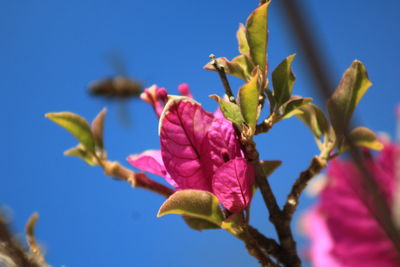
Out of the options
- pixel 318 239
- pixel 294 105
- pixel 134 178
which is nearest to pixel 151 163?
pixel 134 178

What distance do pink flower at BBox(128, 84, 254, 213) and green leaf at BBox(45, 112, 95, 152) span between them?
123mm

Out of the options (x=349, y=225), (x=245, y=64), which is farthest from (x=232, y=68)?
(x=349, y=225)

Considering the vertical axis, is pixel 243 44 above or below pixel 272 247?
above

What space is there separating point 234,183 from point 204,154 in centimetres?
4

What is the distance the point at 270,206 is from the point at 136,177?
0.13 meters

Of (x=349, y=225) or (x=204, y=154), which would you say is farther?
(x=349, y=225)

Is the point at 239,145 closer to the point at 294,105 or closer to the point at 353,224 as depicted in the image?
the point at 294,105

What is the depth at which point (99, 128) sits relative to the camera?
0.47 m

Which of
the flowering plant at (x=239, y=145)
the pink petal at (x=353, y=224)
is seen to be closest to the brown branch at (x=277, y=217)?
the flowering plant at (x=239, y=145)

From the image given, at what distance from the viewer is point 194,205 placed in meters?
0.34

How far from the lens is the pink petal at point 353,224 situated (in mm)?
472

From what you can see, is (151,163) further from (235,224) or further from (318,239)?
(318,239)

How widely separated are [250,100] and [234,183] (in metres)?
0.07

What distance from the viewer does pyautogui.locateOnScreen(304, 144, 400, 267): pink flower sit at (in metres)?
0.47
